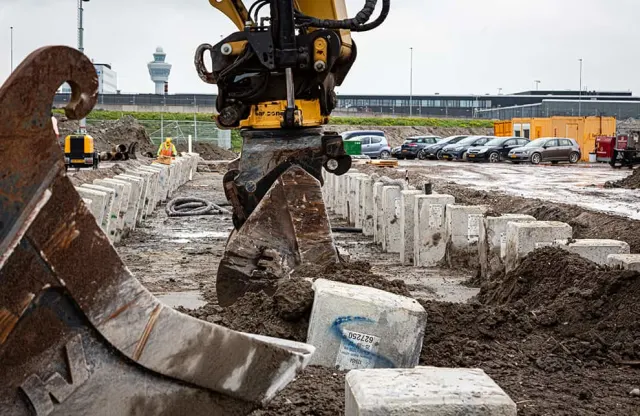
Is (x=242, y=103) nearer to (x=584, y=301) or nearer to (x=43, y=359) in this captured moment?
(x=584, y=301)

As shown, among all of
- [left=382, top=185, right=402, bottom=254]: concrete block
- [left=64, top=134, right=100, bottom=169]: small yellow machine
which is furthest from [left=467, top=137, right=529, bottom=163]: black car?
[left=382, top=185, right=402, bottom=254]: concrete block

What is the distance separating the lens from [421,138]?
5962 cm

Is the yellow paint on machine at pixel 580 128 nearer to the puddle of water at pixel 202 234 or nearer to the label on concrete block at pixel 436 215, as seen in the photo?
the puddle of water at pixel 202 234

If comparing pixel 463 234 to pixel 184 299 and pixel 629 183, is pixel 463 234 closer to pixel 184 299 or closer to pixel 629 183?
pixel 184 299

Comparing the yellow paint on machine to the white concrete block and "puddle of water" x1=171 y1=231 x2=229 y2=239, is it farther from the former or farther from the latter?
the white concrete block

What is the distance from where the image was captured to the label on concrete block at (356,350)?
253 inches

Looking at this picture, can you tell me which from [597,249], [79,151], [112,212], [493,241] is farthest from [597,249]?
[79,151]

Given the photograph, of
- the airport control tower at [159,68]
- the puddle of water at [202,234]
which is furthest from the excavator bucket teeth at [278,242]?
the airport control tower at [159,68]

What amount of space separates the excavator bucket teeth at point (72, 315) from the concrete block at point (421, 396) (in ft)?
1.63

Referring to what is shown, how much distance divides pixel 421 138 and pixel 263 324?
2100 inches

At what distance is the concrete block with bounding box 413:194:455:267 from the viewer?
47.4 ft

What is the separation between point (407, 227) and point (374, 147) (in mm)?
39400

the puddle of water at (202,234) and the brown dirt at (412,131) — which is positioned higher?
the brown dirt at (412,131)

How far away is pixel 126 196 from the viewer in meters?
17.9
